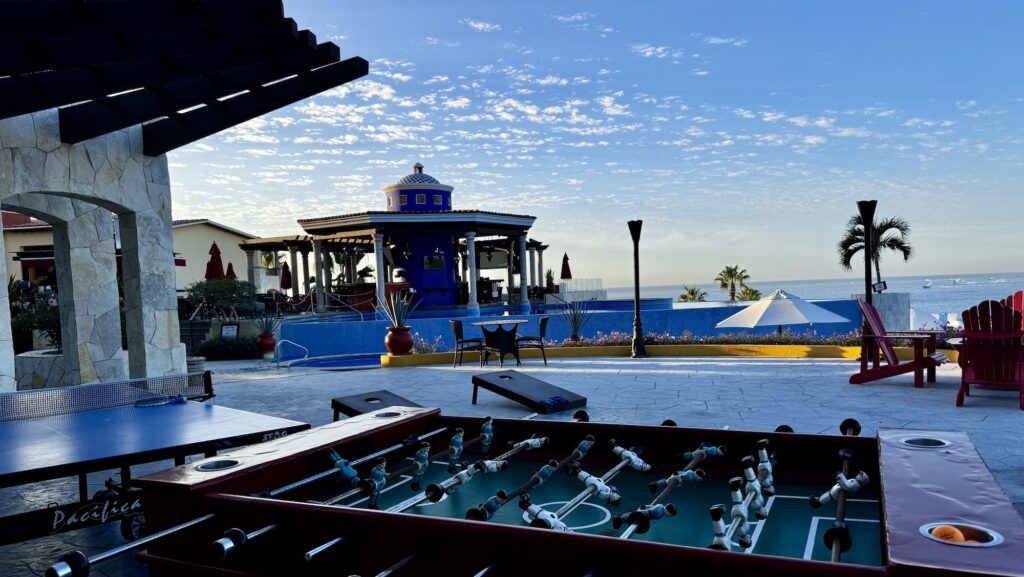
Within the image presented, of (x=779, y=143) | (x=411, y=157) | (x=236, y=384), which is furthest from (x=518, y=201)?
(x=236, y=384)

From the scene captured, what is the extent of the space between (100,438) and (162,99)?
16.2 feet

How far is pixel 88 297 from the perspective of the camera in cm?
898

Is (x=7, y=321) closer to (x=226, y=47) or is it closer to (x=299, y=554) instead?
(x=226, y=47)

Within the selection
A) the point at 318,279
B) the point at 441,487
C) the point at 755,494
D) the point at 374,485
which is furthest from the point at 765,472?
the point at 318,279

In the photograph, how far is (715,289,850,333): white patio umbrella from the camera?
10.3 m

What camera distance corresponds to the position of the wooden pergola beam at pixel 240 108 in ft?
23.8

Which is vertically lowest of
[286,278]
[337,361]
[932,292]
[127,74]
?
[932,292]

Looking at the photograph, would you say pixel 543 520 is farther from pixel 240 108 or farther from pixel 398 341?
pixel 398 341

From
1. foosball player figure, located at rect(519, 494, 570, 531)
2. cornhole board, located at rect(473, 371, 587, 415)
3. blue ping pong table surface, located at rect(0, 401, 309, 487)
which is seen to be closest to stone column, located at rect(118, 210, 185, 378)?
cornhole board, located at rect(473, 371, 587, 415)

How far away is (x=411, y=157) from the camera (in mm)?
27344

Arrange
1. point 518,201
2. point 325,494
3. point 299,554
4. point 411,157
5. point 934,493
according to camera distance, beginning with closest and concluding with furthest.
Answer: point 934,493 → point 299,554 → point 325,494 → point 411,157 → point 518,201

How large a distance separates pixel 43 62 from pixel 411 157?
75.1ft

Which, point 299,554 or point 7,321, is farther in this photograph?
point 7,321

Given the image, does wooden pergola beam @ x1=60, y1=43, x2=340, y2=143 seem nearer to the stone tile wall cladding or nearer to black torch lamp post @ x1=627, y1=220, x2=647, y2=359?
the stone tile wall cladding
